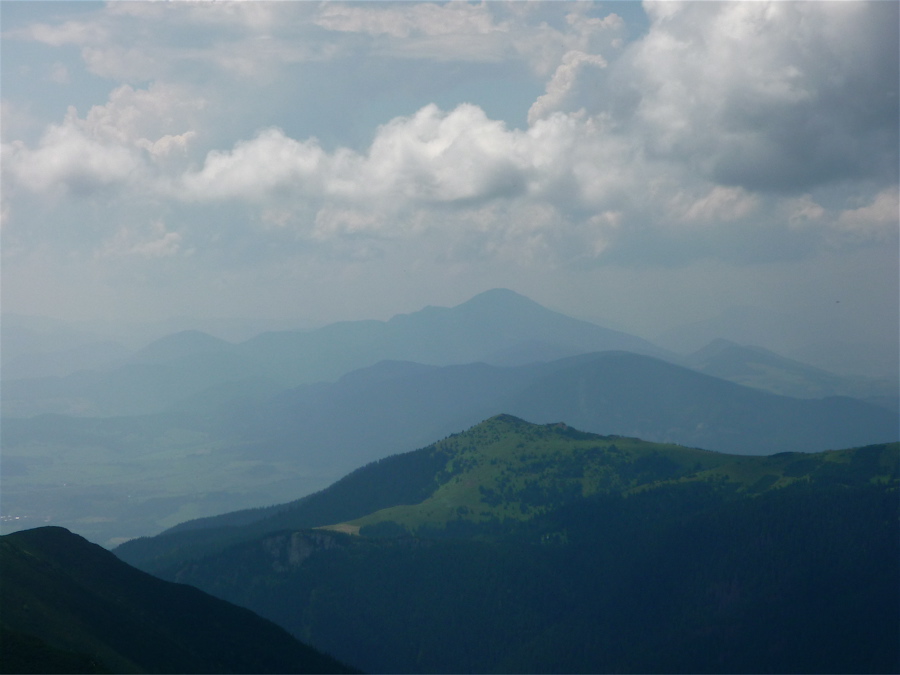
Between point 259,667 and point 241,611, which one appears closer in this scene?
point 259,667

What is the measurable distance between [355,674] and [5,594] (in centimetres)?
8299

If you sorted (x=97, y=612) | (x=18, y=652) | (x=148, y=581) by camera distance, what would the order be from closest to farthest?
(x=18, y=652), (x=97, y=612), (x=148, y=581)

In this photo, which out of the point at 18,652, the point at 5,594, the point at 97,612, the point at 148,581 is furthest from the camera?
the point at 148,581

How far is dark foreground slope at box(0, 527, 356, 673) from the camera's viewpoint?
111438 millimetres

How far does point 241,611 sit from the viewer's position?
178750mm

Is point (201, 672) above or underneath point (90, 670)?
underneath

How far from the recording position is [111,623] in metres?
135

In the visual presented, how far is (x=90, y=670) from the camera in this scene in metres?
100

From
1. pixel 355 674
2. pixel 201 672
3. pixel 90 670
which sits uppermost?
pixel 90 670

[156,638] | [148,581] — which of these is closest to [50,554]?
[148,581]

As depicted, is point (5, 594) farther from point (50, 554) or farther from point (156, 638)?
point (50, 554)

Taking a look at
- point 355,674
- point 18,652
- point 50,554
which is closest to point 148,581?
point 50,554

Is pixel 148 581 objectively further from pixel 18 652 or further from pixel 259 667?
pixel 18 652

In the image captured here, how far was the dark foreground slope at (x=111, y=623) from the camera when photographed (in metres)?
111
